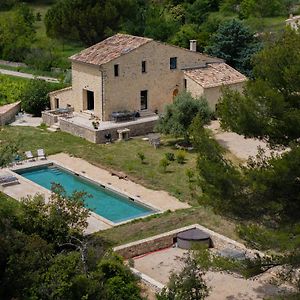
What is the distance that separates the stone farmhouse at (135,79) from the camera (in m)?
42.1

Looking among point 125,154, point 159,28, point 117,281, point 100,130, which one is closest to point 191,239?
point 117,281

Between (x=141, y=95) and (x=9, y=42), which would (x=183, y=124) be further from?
(x=9, y=42)

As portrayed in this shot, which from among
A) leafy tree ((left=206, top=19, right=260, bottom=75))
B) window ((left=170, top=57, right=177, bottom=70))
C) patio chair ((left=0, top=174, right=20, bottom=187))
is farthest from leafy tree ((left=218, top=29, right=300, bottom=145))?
leafy tree ((left=206, top=19, right=260, bottom=75))

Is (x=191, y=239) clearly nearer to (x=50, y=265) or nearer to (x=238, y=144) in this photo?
(x=50, y=265)

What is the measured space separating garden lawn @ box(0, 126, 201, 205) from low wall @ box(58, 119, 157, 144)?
431 mm

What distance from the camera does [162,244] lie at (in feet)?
84.5

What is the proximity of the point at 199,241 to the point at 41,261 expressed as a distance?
25.1 feet

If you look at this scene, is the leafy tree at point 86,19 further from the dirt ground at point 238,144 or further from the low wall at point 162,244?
the low wall at point 162,244

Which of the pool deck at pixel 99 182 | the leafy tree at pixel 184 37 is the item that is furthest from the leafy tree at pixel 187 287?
the leafy tree at pixel 184 37

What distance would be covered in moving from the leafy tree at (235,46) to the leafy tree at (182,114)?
12154 millimetres

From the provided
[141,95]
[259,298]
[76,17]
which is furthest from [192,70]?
[259,298]

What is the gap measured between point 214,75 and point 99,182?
13.7 meters

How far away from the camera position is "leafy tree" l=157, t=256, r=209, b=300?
19.6m

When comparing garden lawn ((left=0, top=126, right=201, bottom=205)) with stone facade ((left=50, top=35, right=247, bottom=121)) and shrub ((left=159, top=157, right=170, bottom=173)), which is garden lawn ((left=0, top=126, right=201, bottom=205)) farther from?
stone facade ((left=50, top=35, right=247, bottom=121))
